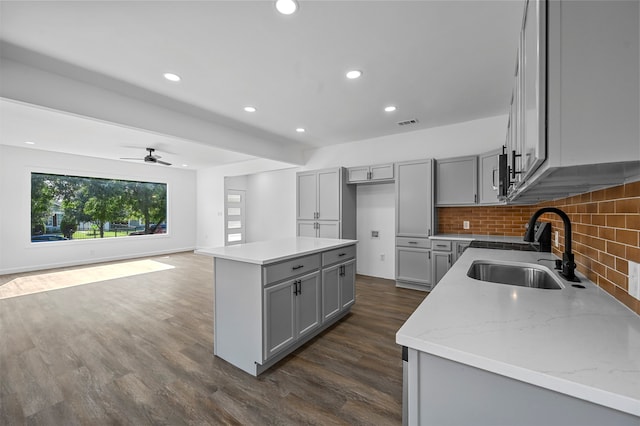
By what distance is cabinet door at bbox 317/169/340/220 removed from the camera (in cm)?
501

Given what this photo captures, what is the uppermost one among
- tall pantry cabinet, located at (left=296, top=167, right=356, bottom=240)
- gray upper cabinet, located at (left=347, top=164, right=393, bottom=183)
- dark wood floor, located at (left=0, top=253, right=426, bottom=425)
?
gray upper cabinet, located at (left=347, top=164, right=393, bottom=183)

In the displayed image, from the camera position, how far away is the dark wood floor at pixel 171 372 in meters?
1.73

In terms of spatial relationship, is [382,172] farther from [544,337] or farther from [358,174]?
[544,337]

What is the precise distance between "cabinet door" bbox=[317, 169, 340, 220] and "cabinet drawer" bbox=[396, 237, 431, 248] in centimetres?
119

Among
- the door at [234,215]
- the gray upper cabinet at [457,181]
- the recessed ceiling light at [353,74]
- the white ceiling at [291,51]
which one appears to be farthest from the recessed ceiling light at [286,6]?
the door at [234,215]

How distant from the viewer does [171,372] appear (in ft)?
7.07

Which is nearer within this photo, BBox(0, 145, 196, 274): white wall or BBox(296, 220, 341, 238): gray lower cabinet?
BBox(296, 220, 341, 238): gray lower cabinet

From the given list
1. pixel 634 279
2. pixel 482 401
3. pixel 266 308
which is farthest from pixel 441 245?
pixel 482 401

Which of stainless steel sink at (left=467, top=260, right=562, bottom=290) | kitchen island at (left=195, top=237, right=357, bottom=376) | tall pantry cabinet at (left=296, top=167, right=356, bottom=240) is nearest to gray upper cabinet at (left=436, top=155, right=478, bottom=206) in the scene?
tall pantry cabinet at (left=296, top=167, right=356, bottom=240)

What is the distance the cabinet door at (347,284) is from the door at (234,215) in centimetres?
524

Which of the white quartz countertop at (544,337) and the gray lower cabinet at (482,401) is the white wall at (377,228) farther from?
the gray lower cabinet at (482,401)

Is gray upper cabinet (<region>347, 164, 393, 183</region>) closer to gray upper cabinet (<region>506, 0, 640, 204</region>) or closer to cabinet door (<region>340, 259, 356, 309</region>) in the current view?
cabinet door (<region>340, 259, 356, 309</region>)

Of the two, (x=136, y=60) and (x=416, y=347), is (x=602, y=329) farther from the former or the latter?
(x=136, y=60)

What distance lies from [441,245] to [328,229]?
6.61 feet
